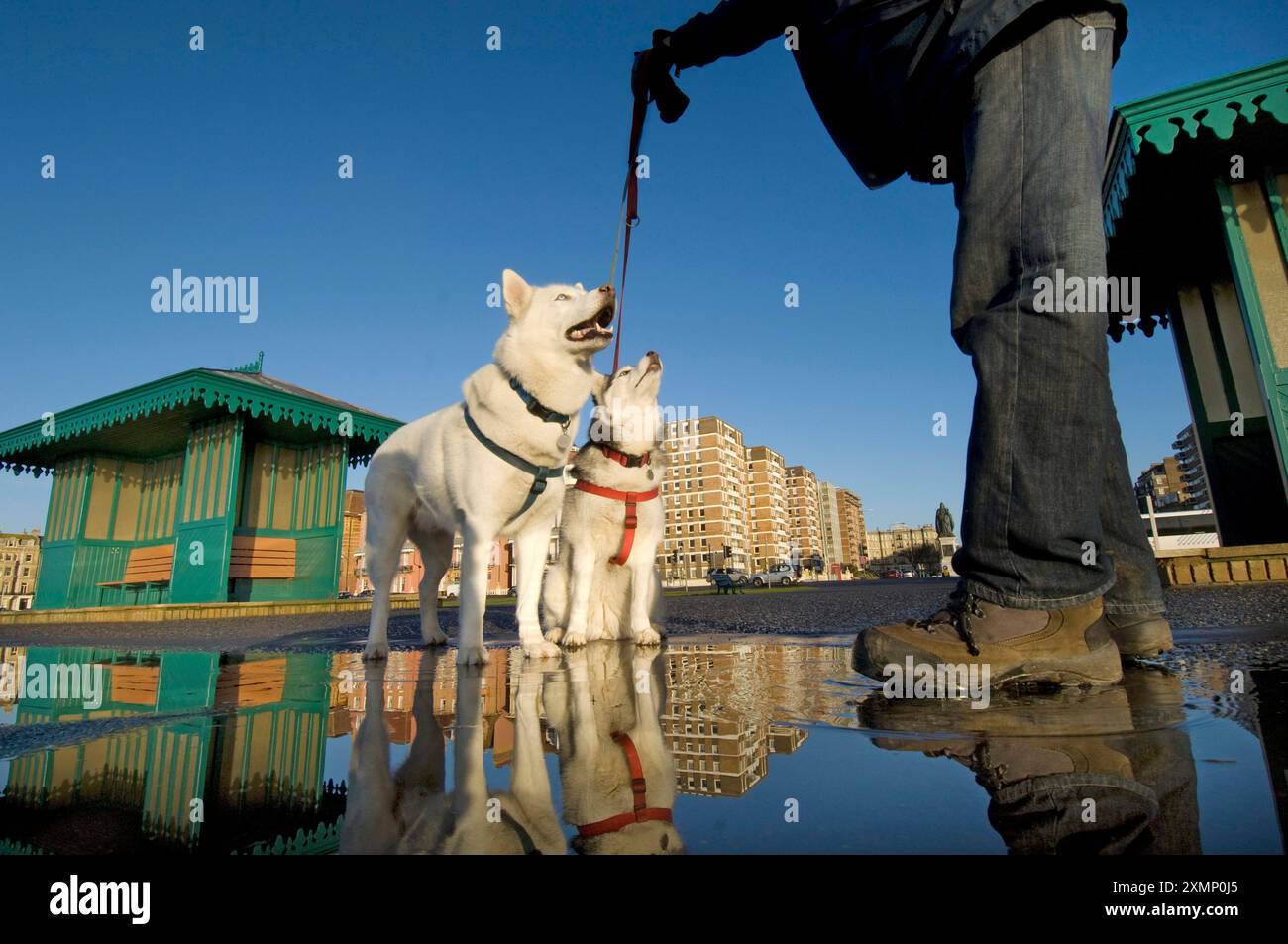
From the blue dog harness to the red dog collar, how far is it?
1.60ft

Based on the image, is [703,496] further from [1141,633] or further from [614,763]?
[614,763]

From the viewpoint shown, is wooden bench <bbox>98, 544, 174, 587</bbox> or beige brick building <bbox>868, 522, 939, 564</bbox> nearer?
wooden bench <bbox>98, 544, 174, 587</bbox>

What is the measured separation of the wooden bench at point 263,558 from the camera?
13.0 m

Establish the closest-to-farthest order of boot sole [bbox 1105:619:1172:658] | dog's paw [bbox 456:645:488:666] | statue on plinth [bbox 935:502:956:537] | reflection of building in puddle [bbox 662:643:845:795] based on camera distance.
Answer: reflection of building in puddle [bbox 662:643:845:795]
boot sole [bbox 1105:619:1172:658]
dog's paw [bbox 456:645:488:666]
statue on plinth [bbox 935:502:956:537]

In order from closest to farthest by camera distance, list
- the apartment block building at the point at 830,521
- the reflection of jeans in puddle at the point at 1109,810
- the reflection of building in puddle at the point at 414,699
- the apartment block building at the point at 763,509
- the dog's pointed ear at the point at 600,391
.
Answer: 1. the reflection of jeans in puddle at the point at 1109,810
2. the reflection of building in puddle at the point at 414,699
3. the dog's pointed ear at the point at 600,391
4. the apartment block building at the point at 763,509
5. the apartment block building at the point at 830,521

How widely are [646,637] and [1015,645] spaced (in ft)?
5.98

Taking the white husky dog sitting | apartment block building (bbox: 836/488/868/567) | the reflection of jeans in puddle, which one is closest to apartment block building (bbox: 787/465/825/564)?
apartment block building (bbox: 836/488/868/567)

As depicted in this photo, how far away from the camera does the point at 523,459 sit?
2.54 meters

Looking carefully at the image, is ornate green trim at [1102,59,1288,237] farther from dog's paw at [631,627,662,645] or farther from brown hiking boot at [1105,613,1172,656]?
dog's paw at [631,627,662,645]

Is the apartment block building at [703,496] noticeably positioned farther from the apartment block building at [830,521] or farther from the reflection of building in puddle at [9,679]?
the reflection of building in puddle at [9,679]

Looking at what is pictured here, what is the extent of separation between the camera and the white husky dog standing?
8.18ft

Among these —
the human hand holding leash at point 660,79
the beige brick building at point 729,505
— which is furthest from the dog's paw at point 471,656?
the beige brick building at point 729,505

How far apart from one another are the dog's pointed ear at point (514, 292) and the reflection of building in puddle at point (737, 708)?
165 centimetres
